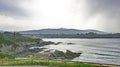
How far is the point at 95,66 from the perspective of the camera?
4075 centimetres

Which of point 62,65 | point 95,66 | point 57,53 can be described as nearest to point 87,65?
point 95,66

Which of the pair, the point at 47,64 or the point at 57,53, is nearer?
the point at 47,64

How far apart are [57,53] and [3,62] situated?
73.8 metres

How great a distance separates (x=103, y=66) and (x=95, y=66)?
1352 mm

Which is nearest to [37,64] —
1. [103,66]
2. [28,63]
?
[28,63]

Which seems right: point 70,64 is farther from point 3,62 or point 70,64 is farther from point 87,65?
point 3,62

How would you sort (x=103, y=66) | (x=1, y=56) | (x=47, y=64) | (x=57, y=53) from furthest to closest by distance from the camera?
1. (x=57, y=53)
2. (x=1, y=56)
3. (x=47, y=64)
4. (x=103, y=66)

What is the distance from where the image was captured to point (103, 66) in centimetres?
4050

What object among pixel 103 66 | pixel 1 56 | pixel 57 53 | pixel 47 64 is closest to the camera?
pixel 103 66

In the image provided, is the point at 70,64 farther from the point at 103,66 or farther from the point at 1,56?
the point at 1,56

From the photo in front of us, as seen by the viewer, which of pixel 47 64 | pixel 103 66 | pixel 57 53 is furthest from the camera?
pixel 57 53

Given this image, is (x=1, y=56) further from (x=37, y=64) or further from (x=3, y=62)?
(x=37, y=64)

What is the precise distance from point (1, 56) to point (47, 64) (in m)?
23.2

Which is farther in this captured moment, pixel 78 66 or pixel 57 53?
pixel 57 53
